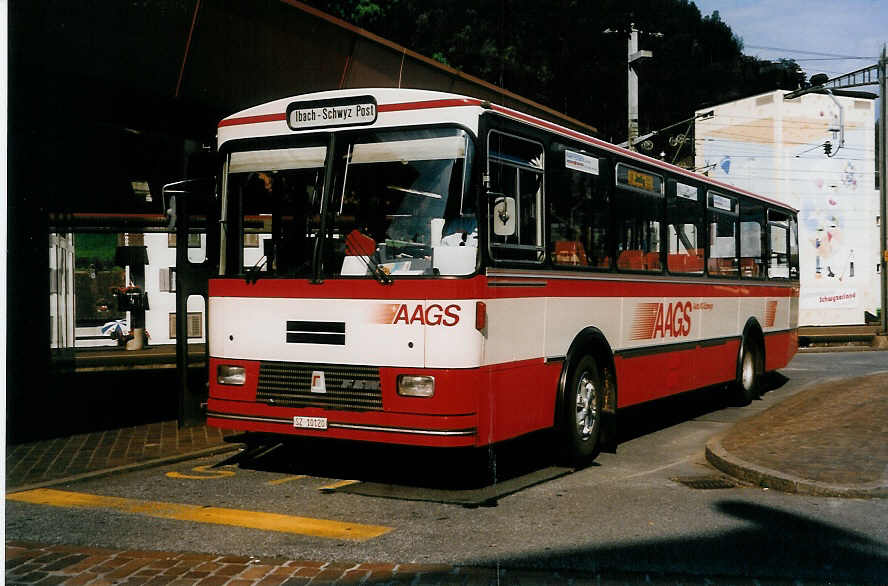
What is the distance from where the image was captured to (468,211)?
7547 millimetres

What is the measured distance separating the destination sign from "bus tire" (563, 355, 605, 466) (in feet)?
9.69

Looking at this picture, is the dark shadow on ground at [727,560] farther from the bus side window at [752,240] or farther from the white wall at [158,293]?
the white wall at [158,293]

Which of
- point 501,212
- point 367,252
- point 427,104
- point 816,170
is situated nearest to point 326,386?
point 367,252

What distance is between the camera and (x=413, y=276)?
298 inches

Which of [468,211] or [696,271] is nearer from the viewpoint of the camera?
[468,211]

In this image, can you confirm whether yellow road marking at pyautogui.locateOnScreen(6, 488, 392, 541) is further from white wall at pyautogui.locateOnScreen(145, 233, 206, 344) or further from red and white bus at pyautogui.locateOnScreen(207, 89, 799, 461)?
white wall at pyautogui.locateOnScreen(145, 233, 206, 344)

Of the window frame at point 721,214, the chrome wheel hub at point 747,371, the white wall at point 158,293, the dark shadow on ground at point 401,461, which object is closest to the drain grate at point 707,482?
the dark shadow on ground at point 401,461

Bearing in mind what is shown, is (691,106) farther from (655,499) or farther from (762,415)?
(655,499)

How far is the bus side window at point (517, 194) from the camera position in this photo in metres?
7.70

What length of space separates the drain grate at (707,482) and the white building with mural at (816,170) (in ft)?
126

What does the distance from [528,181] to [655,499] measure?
2799mm

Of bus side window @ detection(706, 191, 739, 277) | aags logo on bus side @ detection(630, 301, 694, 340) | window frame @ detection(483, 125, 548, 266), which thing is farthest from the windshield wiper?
bus side window @ detection(706, 191, 739, 277)

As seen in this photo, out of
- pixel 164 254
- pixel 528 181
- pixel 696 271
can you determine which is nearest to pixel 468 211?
pixel 528 181

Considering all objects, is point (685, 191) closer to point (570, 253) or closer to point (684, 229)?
point (684, 229)
